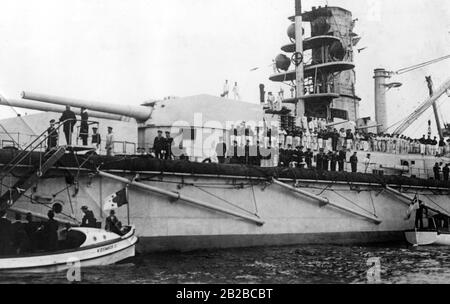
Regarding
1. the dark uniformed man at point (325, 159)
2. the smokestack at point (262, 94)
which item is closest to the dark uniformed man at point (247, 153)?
the dark uniformed man at point (325, 159)

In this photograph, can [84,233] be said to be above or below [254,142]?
below

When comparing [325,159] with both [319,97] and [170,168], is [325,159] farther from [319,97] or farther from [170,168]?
[319,97]

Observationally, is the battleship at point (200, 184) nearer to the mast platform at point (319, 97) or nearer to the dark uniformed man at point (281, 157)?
the dark uniformed man at point (281, 157)

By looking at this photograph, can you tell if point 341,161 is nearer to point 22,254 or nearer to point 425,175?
point 425,175

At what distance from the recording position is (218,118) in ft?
67.1

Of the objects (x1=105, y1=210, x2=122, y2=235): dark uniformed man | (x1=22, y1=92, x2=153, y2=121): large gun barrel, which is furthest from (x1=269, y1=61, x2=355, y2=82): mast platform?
(x1=105, y1=210, x2=122, y2=235): dark uniformed man

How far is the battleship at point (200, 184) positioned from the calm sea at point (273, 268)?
1.12m

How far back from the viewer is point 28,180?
13.0 meters

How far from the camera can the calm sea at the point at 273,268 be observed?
11586 millimetres

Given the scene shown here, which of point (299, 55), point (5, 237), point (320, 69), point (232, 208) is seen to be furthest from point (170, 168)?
point (320, 69)

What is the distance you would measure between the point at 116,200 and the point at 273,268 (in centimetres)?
470
